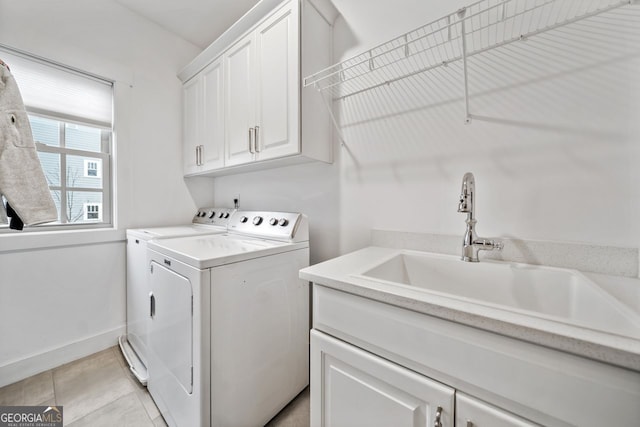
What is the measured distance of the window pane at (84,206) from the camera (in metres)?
1.96

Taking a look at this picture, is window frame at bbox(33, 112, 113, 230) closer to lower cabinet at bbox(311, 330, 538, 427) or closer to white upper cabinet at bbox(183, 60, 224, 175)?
white upper cabinet at bbox(183, 60, 224, 175)

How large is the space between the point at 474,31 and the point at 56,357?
125 inches

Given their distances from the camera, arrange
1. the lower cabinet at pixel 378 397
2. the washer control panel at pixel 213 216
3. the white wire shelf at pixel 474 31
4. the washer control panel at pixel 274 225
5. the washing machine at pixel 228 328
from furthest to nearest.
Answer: the washer control panel at pixel 213 216, the washer control panel at pixel 274 225, the washing machine at pixel 228 328, the white wire shelf at pixel 474 31, the lower cabinet at pixel 378 397

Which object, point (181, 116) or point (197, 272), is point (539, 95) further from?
point (181, 116)

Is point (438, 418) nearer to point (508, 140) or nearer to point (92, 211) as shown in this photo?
point (508, 140)

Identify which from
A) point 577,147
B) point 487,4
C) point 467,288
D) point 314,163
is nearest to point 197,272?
point 314,163

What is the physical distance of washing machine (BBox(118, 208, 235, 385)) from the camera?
1677mm

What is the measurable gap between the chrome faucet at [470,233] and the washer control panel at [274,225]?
34.9 inches

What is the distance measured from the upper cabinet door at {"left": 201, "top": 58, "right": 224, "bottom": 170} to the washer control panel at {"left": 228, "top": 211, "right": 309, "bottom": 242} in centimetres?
52

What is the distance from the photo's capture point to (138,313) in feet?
5.98

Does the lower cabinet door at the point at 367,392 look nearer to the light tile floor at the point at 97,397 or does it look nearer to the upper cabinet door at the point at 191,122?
the light tile floor at the point at 97,397

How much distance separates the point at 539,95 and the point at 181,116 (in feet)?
9.15

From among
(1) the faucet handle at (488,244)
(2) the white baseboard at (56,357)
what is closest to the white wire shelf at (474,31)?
(1) the faucet handle at (488,244)

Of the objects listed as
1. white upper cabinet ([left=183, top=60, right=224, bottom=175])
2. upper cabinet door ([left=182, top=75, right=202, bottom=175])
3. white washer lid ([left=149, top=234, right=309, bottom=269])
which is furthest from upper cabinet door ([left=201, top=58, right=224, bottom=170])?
white washer lid ([left=149, top=234, right=309, bottom=269])
